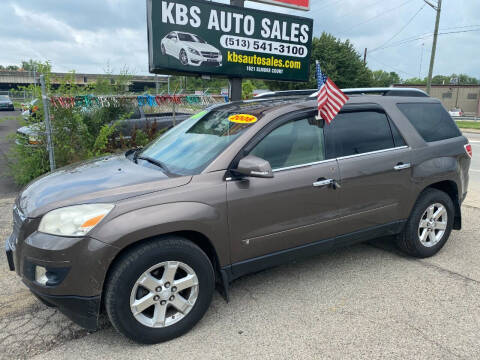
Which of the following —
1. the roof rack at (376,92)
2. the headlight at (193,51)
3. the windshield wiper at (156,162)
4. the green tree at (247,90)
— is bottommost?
the windshield wiper at (156,162)

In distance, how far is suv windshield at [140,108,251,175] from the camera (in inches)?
118

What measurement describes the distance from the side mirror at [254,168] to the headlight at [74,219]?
95 centimetres

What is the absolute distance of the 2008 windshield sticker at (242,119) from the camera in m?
3.15

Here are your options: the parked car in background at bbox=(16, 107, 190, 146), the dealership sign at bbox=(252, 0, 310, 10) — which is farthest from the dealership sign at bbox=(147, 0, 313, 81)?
the parked car in background at bbox=(16, 107, 190, 146)

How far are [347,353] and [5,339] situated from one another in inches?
95.8

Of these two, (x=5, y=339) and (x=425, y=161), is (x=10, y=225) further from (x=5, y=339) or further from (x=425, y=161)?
(x=425, y=161)

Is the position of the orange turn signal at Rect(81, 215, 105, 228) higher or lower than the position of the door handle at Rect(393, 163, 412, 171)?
lower

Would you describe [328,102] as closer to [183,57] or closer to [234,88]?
[183,57]

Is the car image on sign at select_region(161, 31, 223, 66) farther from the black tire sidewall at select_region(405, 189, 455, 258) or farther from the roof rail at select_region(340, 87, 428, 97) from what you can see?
the black tire sidewall at select_region(405, 189, 455, 258)

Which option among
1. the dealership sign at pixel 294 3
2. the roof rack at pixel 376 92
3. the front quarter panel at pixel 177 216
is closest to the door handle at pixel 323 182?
the front quarter panel at pixel 177 216

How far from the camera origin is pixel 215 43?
676 cm

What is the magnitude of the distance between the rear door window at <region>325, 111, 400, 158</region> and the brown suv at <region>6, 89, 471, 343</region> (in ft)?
0.04

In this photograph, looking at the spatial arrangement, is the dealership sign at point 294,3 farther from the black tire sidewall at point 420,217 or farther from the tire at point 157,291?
the tire at point 157,291

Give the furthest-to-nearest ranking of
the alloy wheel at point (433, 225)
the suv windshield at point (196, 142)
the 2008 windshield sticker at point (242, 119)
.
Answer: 1. the alloy wheel at point (433, 225)
2. the 2008 windshield sticker at point (242, 119)
3. the suv windshield at point (196, 142)
